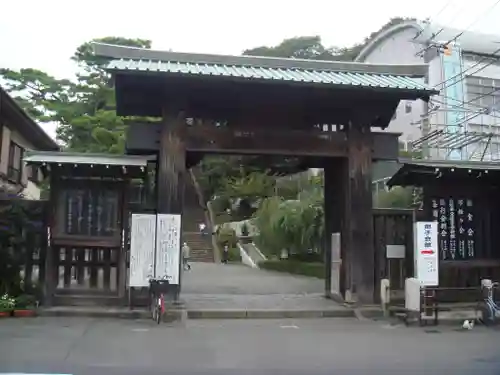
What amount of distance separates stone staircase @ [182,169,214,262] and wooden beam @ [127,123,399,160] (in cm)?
1983

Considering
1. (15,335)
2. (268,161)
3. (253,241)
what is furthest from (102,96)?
(15,335)

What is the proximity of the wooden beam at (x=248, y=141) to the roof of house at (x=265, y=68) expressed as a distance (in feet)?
4.67

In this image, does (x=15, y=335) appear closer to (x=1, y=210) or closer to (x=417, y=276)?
(x=1, y=210)

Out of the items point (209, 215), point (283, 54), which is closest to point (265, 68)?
point (209, 215)

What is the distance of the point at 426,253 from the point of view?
12992 millimetres

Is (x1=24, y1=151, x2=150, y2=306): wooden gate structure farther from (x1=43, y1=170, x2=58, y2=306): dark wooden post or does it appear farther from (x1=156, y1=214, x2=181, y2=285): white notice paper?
(x1=156, y1=214, x2=181, y2=285): white notice paper

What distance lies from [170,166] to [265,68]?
358 cm

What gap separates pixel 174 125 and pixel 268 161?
355cm

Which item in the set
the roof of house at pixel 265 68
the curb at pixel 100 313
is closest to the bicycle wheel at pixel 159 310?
the curb at pixel 100 313

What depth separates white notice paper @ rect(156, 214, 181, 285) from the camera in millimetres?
12750

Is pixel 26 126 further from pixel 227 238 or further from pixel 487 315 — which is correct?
pixel 227 238

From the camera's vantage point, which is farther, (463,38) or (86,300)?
(463,38)

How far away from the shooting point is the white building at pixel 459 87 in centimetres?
2894

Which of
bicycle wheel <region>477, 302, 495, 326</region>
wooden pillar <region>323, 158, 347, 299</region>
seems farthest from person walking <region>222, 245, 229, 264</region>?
bicycle wheel <region>477, 302, 495, 326</region>
